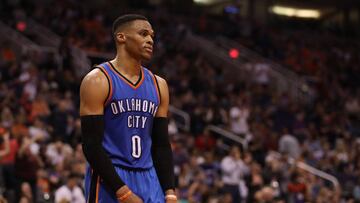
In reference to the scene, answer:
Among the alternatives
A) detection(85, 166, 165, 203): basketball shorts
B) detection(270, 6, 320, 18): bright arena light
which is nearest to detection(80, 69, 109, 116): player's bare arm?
detection(85, 166, 165, 203): basketball shorts

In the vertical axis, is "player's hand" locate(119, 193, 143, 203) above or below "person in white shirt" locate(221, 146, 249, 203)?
above

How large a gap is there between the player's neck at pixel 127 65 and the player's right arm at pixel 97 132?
18 cm

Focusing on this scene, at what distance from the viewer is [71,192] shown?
11414mm

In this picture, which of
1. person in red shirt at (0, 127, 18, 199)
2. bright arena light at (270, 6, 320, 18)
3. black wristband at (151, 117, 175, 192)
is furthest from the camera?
bright arena light at (270, 6, 320, 18)

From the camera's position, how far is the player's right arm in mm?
4707

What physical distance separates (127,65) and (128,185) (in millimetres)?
752

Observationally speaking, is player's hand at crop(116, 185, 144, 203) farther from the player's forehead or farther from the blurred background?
the blurred background

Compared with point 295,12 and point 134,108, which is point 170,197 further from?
point 295,12

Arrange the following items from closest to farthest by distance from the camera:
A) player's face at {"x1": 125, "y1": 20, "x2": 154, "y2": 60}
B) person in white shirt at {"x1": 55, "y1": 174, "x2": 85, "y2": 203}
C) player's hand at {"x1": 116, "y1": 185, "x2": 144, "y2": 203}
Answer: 1. player's hand at {"x1": 116, "y1": 185, "x2": 144, "y2": 203}
2. player's face at {"x1": 125, "y1": 20, "x2": 154, "y2": 60}
3. person in white shirt at {"x1": 55, "y1": 174, "x2": 85, "y2": 203}

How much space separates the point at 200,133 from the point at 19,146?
6817 millimetres

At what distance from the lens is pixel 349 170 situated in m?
17.7

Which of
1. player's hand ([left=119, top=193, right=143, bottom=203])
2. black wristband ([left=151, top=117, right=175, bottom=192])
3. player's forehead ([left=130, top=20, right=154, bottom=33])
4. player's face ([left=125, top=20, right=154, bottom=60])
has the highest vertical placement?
player's forehead ([left=130, top=20, right=154, bottom=33])

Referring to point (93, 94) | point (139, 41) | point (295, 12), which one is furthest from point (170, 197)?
point (295, 12)

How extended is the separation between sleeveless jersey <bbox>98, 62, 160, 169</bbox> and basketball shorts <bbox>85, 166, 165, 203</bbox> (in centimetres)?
5
